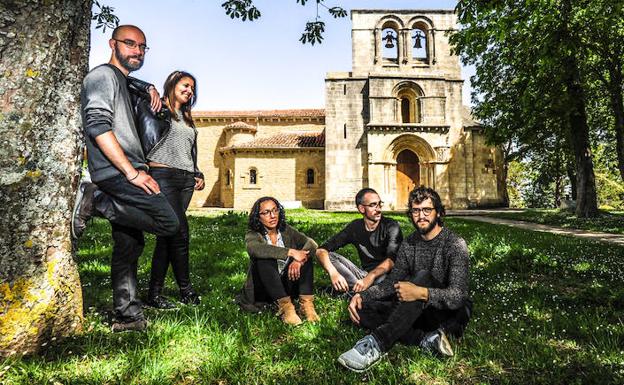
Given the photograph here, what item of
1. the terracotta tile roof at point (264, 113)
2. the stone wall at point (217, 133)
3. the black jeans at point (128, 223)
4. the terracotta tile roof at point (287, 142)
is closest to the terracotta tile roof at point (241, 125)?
the terracotta tile roof at point (287, 142)

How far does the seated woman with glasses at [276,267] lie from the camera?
357 centimetres

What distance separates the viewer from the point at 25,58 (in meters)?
2.50

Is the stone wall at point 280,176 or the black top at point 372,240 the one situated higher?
the stone wall at point 280,176

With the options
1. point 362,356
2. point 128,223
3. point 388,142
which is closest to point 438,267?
point 362,356

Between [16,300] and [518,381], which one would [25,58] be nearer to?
[16,300]

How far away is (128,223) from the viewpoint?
2758mm

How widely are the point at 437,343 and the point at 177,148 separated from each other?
9.60 ft

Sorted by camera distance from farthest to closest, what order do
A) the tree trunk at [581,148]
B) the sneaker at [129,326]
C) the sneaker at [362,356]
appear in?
the tree trunk at [581,148] → the sneaker at [129,326] → the sneaker at [362,356]

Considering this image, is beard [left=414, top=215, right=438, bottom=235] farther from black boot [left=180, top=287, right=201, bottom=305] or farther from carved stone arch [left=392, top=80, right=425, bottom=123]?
carved stone arch [left=392, top=80, right=425, bottom=123]

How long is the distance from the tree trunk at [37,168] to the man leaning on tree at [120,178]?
0.53 ft

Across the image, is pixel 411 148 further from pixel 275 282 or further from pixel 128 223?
pixel 128 223

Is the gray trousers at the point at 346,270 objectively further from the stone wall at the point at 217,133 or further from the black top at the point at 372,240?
the stone wall at the point at 217,133

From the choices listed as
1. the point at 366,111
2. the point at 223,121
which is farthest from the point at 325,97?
the point at 223,121

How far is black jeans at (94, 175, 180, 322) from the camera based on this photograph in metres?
2.71
